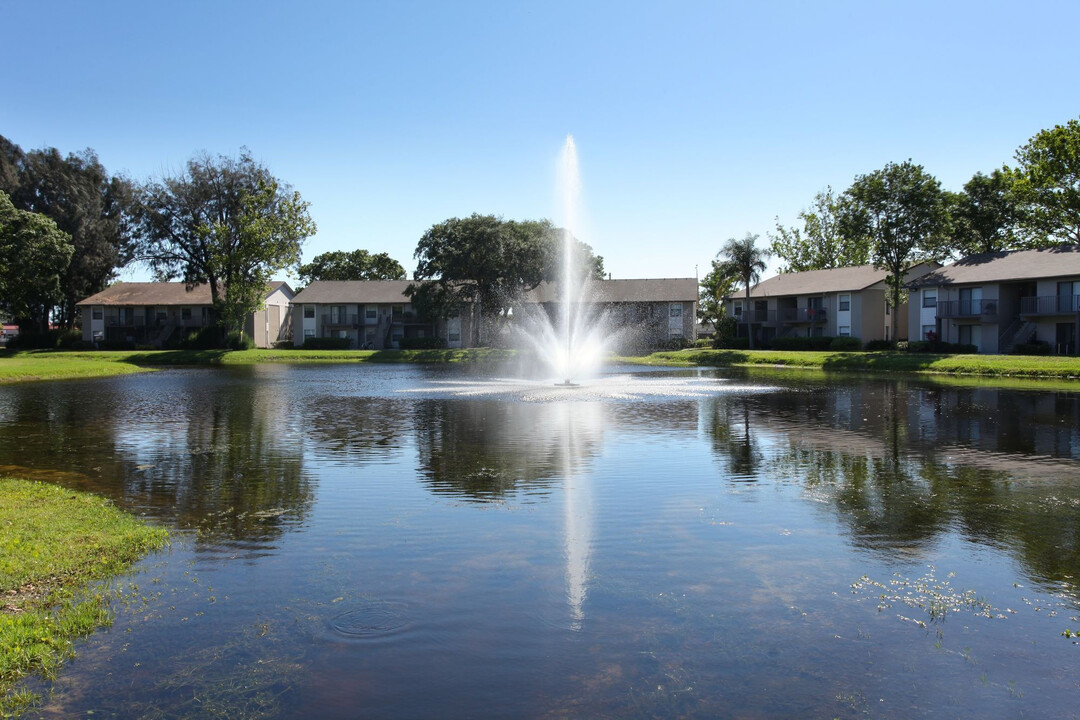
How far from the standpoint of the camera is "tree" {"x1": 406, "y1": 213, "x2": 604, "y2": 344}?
78.8m

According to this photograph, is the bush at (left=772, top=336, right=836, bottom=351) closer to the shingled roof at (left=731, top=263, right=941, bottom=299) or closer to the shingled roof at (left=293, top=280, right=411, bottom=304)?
the shingled roof at (left=731, top=263, right=941, bottom=299)

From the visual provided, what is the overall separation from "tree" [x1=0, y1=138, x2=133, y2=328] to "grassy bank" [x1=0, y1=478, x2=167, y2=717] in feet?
262

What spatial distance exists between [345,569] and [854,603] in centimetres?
614

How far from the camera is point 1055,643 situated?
314 inches

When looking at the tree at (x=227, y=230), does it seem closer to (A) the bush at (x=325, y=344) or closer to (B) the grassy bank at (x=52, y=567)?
(A) the bush at (x=325, y=344)

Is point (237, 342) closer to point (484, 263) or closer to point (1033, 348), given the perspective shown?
point (484, 263)

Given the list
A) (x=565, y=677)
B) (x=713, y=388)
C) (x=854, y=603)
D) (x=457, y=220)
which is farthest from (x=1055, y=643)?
(x=457, y=220)

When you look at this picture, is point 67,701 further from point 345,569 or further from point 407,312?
point 407,312

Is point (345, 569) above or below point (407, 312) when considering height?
below

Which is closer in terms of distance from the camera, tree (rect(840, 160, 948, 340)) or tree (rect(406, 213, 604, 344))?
tree (rect(840, 160, 948, 340))

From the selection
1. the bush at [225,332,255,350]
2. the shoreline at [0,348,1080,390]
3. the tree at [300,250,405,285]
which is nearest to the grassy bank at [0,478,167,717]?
the shoreline at [0,348,1080,390]

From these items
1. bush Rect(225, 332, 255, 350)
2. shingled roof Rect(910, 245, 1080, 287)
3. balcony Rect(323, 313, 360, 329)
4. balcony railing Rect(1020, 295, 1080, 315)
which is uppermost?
shingled roof Rect(910, 245, 1080, 287)

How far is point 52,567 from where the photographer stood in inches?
379

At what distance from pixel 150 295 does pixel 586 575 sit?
3854 inches
